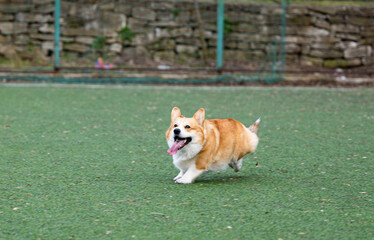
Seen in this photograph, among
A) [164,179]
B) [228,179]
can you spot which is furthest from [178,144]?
[228,179]

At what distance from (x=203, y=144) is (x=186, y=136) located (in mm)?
215

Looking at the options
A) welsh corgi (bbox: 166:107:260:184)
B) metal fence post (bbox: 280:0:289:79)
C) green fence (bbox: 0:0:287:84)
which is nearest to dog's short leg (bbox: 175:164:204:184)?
welsh corgi (bbox: 166:107:260:184)

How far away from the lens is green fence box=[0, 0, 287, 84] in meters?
15.0

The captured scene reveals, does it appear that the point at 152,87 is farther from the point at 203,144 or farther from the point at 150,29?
the point at 203,144

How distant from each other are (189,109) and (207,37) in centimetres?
588

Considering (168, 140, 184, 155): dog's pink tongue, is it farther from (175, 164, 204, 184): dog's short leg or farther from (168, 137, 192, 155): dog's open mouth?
(175, 164, 204, 184): dog's short leg

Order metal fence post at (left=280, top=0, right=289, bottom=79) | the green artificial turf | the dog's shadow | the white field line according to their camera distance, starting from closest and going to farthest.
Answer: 1. the green artificial turf
2. the dog's shadow
3. the white field line
4. metal fence post at (left=280, top=0, right=289, bottom=79)

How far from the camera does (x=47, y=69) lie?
1439cm

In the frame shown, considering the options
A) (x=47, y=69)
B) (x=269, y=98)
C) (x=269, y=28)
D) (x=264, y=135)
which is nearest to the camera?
(x=264, y=135)

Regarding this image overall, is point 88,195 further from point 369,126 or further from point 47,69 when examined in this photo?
point 47,69

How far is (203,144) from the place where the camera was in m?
4.90

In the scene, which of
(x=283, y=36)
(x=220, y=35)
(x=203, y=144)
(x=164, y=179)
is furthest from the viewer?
(x=283, y=36)

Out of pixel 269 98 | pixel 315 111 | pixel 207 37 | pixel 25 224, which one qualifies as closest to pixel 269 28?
pixel 207 37

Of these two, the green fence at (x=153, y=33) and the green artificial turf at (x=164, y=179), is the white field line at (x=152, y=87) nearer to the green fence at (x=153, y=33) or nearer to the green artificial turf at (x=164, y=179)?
the green fence at (x=153, y=33)
